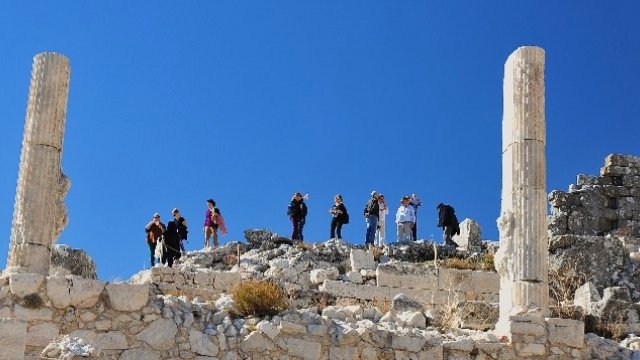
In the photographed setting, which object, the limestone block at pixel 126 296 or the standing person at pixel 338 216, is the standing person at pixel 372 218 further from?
the limestone block at pixel 126 296

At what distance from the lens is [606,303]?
15070 millimetres

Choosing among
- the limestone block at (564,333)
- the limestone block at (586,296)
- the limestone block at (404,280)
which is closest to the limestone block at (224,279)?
the limestone block at (404,280)

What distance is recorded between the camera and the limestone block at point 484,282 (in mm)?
20266

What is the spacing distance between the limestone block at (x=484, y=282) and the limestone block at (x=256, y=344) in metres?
8.36

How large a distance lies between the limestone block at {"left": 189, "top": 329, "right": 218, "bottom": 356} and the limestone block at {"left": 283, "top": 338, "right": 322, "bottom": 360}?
907mm

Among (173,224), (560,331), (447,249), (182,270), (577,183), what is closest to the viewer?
(560,331)

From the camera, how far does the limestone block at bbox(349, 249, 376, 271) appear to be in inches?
808

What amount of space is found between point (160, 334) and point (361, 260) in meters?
8.67

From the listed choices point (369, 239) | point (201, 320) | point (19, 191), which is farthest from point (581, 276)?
point (19, 191)

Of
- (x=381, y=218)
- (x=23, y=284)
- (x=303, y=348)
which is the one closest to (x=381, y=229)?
(x=381, y=218)

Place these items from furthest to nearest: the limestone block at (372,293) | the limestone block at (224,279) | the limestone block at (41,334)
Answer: the limestone block at (372,293)
the limestone block at (224,279)
the limestone block at (41,334)

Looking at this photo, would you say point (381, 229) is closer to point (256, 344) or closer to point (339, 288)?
point (339, 288)

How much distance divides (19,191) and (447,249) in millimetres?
11344

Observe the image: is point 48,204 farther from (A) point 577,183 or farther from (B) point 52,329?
(A) point 577,183
